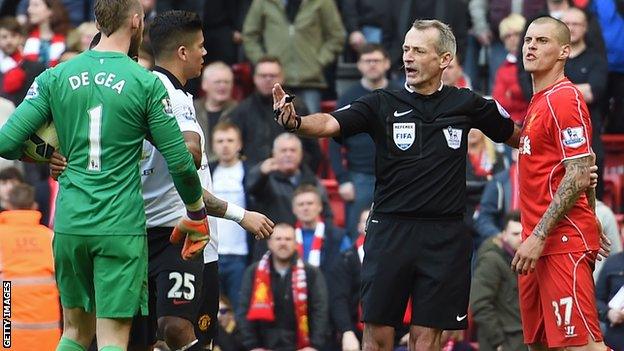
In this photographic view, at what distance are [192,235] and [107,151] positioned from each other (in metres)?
0.75

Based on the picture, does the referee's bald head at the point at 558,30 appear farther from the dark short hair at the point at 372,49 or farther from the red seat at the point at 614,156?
the red seat at the point at 614,156

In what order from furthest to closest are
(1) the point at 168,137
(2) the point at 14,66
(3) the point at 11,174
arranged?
(2) the point at 14,66 < (3) the point at 11,174 < (1) the point at 168,137

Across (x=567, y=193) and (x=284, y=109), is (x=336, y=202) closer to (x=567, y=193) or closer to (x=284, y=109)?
(x=567, y=193)

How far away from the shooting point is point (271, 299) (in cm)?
1373

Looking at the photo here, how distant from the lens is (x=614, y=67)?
16281mm

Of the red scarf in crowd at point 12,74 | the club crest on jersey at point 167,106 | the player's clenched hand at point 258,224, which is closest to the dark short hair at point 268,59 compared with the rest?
the red scarf in crowd at point 12,74

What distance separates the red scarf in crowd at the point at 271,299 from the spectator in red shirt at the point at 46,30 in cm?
455

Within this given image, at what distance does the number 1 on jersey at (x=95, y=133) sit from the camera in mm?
8500

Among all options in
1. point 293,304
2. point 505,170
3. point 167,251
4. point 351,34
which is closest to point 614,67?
point 505,170

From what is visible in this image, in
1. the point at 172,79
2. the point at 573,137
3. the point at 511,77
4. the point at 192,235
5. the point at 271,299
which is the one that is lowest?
the point at 271,299

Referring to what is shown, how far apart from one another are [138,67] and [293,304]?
219 inches

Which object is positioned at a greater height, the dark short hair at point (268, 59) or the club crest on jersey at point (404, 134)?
the dark short hair at point (268, 59)

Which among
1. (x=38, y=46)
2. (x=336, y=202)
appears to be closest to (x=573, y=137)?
(x=336, y=202)

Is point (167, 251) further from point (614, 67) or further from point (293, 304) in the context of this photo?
point (614, 67)
